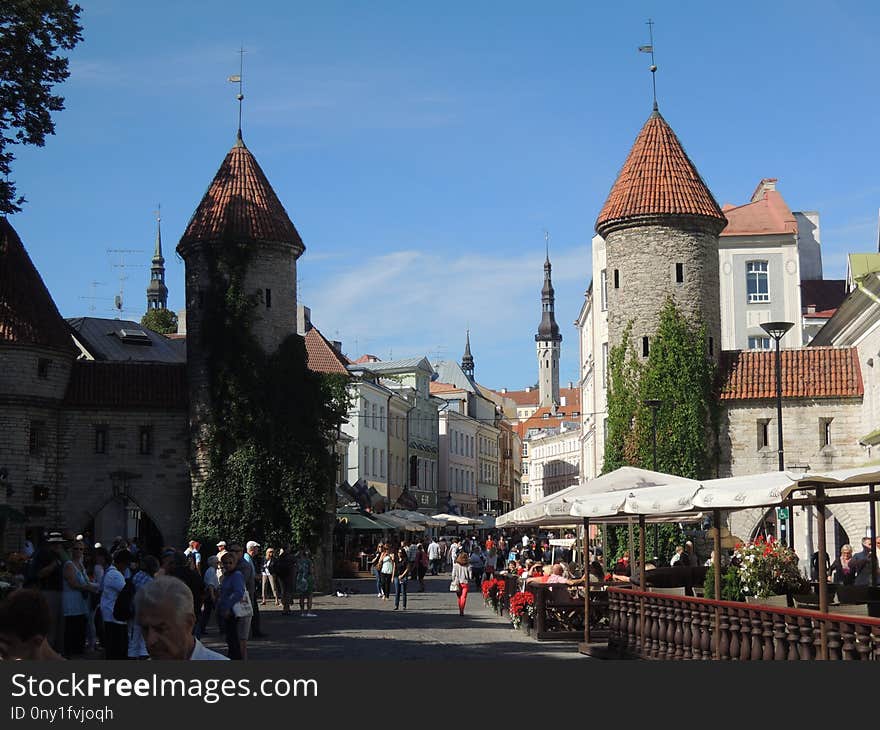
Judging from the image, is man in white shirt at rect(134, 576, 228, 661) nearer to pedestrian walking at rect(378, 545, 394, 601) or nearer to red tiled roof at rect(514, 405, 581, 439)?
pedestrian walking at rect(378, 545, 394, 601)

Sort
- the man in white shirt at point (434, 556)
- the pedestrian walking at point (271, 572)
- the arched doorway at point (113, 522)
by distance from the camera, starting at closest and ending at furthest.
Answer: the pedestrian walking at point (271, 572), the arched doorway at point (113, 522), the man in white shirt at point (434, 556)

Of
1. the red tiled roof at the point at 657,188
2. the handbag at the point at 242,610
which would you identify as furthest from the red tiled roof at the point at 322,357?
the handbag at the point at 242,610

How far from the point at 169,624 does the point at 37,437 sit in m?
37.3

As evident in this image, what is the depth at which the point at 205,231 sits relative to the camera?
41.9m

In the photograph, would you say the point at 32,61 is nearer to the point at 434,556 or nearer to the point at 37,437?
the point at 37,437

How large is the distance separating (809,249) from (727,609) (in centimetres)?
5582

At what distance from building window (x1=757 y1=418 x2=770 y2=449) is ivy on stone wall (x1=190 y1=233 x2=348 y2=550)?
13936 millimetres

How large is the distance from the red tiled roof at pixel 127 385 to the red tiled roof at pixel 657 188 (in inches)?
607

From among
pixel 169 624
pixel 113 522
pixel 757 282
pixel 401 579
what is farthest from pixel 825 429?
pixel 169 624

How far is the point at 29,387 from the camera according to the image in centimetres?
4038

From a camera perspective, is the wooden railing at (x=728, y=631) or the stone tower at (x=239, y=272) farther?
the stone tower at (x=239, y=272)

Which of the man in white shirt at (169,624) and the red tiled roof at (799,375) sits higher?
the red tiled roof at (799,375)

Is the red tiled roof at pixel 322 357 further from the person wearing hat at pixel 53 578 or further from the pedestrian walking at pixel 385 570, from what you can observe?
the person wearing hat at pixel 53 578

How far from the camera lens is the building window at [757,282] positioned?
59.3 meters
